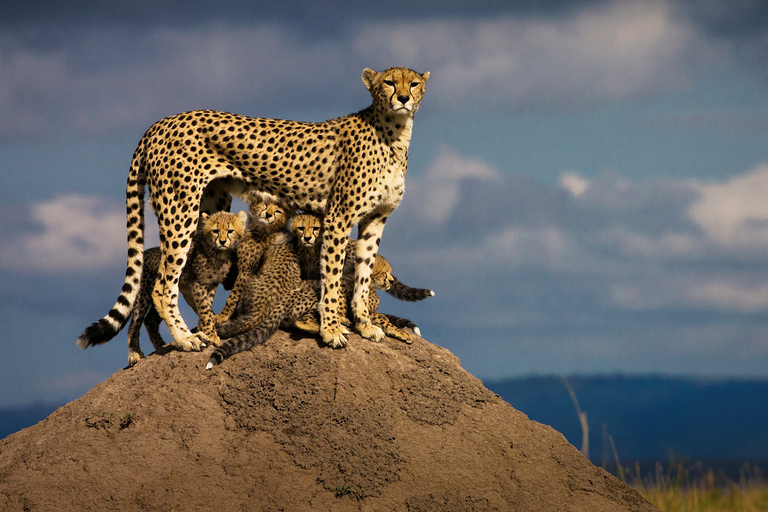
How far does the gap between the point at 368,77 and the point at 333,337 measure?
2554 mm

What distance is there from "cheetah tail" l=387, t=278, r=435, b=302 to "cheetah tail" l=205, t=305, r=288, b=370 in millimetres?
1556

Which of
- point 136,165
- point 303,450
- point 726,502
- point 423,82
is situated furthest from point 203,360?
point 726,502

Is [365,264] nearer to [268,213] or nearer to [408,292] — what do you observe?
[408,292]

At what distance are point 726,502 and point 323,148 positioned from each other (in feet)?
21.1

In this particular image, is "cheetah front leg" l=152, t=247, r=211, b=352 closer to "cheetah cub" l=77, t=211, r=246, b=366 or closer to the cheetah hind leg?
"cheetah cub" l=77, t=211, r=246, b=366

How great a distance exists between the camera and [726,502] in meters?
9.78

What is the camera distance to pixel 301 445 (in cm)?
675

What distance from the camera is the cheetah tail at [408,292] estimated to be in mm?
8578

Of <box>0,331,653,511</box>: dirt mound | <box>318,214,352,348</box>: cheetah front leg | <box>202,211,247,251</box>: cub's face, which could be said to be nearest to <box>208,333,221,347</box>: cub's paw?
<box>0,331,653,511</box>: dirt mound

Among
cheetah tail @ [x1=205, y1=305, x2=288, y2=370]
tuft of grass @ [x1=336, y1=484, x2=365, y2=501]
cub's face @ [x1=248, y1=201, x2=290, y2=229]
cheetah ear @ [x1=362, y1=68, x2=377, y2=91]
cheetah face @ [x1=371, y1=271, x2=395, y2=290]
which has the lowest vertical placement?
tuft of grass @ [x1=336, y1=484, x2=365, y2=501]

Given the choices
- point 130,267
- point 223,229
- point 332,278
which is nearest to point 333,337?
point 332,278

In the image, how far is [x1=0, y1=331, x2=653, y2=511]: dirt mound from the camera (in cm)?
652

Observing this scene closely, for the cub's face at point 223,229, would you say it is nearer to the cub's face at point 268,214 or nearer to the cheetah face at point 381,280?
the cub's face at point 268,214

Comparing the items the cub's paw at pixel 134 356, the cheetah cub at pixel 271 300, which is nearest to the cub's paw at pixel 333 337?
the cheetah cub at pixel 271 300
